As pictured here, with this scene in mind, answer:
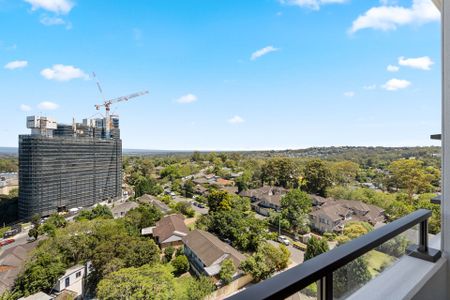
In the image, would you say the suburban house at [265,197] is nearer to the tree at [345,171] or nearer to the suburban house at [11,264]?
the tree at [345,171]

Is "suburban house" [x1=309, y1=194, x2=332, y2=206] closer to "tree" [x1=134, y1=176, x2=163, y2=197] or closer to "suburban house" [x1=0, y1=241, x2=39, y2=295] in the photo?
"tree" [x1=134, y1=176, x2=163, y2=197]

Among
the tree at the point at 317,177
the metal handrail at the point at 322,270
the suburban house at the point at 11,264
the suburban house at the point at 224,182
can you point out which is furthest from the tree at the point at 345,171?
the suburban house at the point at 11,264

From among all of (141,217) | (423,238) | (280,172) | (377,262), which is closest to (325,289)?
(377,262)

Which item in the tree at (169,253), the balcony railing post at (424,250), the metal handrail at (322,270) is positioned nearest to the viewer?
the metal handrail at (322,270)

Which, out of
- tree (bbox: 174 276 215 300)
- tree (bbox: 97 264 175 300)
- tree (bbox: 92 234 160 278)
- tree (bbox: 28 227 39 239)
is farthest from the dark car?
tree (bbox: 174 276 215 300)

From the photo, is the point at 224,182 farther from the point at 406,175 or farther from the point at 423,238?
the point at 423,238
